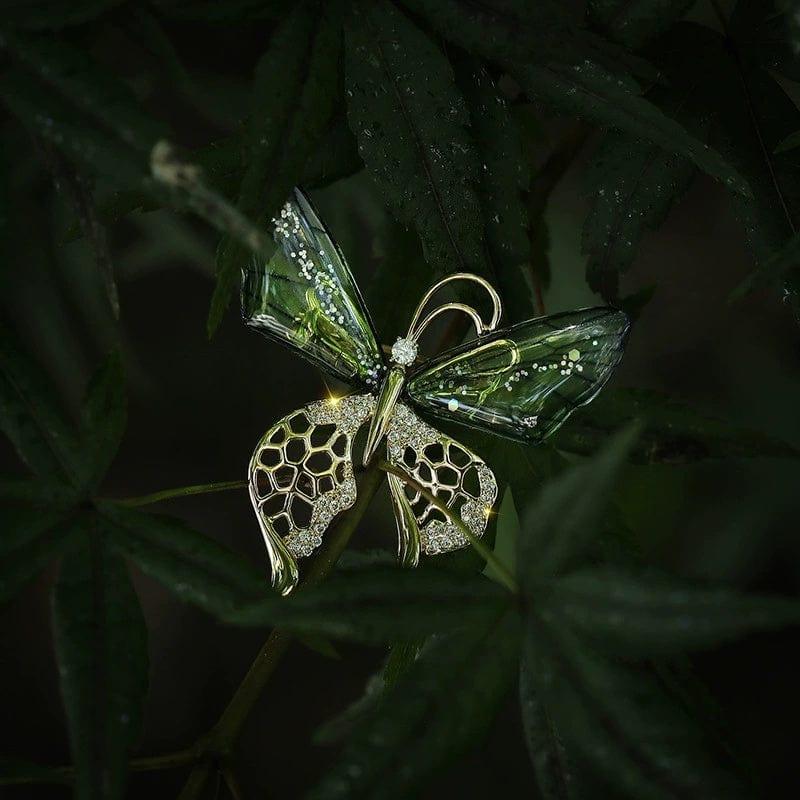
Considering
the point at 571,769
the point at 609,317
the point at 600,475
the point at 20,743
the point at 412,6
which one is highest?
the point at 412,6

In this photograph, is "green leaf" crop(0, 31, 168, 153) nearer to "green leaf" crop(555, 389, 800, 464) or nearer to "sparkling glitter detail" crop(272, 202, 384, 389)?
"sparkling glitter detail" crop(272, 202, 384, 389)

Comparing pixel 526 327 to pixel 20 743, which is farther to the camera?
pixel 20 743

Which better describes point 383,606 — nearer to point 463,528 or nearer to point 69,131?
point 463,528

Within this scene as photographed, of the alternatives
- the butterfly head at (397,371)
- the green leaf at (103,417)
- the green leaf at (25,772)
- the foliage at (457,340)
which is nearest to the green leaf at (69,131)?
the foliage at (457,340)

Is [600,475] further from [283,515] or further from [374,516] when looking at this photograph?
[374,516]

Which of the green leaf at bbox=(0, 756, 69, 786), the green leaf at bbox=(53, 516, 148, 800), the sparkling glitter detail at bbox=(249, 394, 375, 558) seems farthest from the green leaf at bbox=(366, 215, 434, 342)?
the green leaf at bbox=(0, 756, 69, 786)

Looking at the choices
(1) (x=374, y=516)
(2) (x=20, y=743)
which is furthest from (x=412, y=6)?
(2) (x=20, y=743)

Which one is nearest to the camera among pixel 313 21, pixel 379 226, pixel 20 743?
pixel 313 21

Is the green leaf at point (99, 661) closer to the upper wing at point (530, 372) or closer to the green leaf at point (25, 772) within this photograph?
the green leaf at point (25, 772)
